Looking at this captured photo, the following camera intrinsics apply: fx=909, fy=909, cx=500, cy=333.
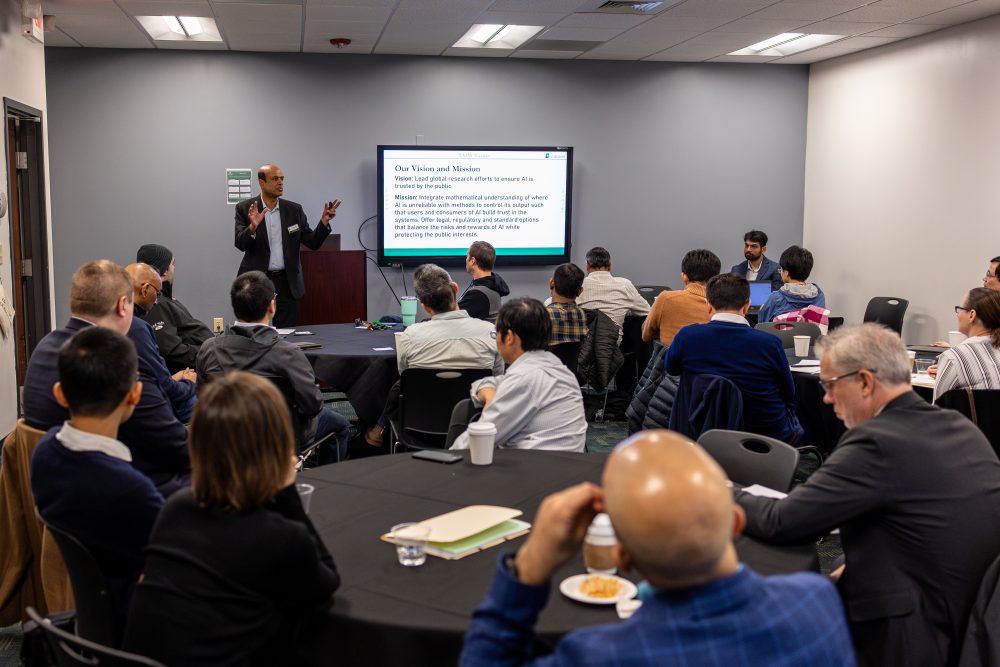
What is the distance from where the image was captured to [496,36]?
7.82 metres

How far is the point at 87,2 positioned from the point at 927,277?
6.77 m

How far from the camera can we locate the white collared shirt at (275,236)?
7363 millimetres

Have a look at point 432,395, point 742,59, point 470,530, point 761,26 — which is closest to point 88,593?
point 470,530

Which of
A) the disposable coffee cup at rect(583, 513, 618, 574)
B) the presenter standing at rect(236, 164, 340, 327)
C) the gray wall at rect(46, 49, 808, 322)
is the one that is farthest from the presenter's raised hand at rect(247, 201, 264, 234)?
the disposable coffee cup at rect(583, 513, 618, 574)

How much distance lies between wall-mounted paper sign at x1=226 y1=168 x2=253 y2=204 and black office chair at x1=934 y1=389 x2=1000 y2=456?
6.45 metres

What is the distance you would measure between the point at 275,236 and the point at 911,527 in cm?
620

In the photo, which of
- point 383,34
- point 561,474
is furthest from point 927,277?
point 561,474

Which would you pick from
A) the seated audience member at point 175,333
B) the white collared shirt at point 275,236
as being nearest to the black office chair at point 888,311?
the white collared shirt at point 275,236

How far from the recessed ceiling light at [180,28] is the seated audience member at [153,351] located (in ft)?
10.6

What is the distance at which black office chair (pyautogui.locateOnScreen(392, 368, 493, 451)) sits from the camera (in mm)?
4125

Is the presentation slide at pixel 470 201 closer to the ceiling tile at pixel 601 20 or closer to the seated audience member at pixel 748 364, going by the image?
the ceiling tile at pixel 601 20

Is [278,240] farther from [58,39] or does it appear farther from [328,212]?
[58,39]

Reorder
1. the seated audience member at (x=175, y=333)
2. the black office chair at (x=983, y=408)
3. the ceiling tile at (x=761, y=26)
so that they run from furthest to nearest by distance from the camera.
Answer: the ceiling tile at (x=761, y=26) < the seated audience member at (x=175, y=333) < the black office chair at (x=983, y=408)

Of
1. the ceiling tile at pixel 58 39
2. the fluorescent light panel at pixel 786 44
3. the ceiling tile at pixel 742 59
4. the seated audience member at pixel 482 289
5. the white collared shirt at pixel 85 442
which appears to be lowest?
the white collared shirt at pixel 85 442
